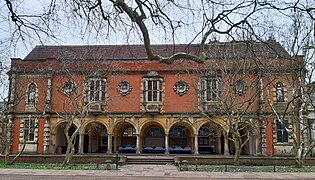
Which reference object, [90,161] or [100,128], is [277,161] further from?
[100,128]

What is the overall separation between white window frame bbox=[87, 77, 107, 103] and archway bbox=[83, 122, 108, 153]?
339cm

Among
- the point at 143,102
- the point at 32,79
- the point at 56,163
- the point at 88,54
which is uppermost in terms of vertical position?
the point at 88,54

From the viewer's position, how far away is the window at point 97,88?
32938 mm

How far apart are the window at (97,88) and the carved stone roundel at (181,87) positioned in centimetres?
696

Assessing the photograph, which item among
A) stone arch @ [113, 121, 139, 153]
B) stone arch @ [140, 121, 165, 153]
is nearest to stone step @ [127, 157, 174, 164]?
stone arch @ [113, 121, 139, 153]

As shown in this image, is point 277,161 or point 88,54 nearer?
point 277,161

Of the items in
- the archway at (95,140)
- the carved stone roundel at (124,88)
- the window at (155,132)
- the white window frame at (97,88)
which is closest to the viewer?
the white window frame at (97,88)

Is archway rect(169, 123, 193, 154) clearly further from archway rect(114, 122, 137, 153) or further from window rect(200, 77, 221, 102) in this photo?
window rect(200, 77, 221, 102)

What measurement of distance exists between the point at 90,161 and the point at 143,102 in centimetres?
872

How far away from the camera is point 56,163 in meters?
26.5

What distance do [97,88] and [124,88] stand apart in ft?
9.24

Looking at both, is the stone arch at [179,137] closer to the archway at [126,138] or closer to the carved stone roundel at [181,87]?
the archway at [126,138]

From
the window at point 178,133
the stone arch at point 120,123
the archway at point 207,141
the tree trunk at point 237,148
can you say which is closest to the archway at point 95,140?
the stone arch at point 120,123

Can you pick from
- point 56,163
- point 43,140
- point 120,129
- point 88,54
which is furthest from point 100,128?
point 56,163
